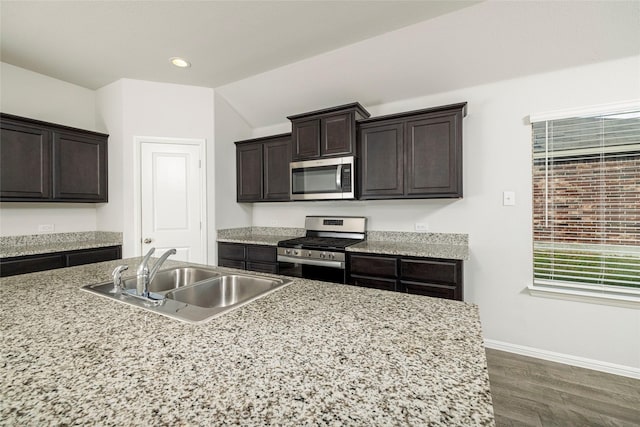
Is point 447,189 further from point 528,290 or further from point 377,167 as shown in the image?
point 528,290

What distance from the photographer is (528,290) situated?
250cm

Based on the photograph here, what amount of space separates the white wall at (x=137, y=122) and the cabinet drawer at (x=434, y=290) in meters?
2.44

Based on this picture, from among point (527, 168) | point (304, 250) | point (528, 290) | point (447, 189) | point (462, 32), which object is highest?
point (462, 32)

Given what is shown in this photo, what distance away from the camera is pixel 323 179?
2994mm

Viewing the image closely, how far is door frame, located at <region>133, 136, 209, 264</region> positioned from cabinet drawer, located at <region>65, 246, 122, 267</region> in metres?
0.22

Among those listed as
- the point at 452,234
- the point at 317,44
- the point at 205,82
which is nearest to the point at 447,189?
the point at 452,234

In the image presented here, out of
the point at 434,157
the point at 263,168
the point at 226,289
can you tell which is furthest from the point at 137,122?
the point at 434,157

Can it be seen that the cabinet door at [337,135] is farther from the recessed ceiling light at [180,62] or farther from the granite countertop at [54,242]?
the granite countertop at [54,242]

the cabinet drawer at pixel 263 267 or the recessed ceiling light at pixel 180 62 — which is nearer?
the recessed ceiling light at pixel 180 62

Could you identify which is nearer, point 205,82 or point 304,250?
point 304,250

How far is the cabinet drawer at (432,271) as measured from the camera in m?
2.27

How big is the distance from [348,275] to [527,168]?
73.6 inches

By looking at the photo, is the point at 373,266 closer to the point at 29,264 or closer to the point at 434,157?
the point at 434,157

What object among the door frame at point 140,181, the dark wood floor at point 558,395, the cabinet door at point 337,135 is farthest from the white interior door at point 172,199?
the dark wood floor at point 558,395
